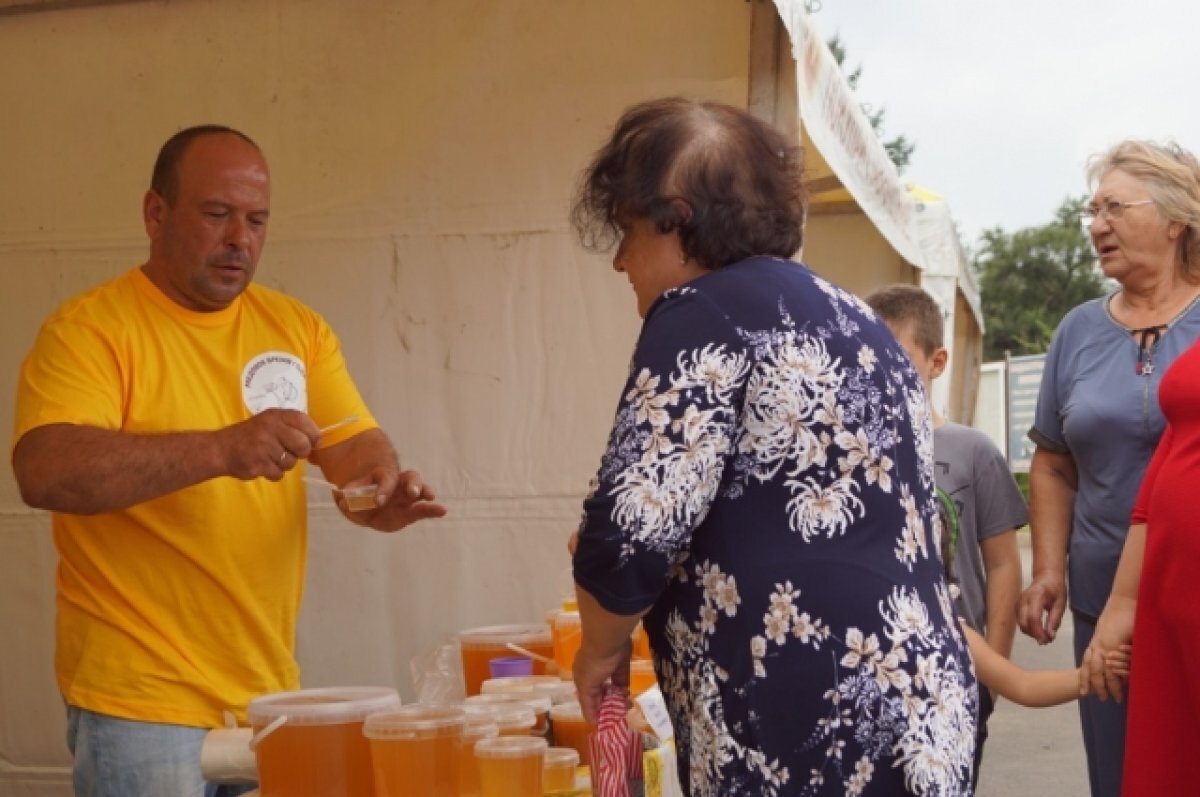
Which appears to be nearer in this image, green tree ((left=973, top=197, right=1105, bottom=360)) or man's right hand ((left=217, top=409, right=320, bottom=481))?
man's right hand ((left=217, top=409, right=320, bottom=481))

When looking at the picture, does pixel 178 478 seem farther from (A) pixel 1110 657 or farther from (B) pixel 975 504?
(B) pixel 975 504

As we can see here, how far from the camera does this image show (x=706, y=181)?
5.86 feet

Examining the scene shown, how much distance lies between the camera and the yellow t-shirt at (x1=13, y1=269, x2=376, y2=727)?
2.55 metres

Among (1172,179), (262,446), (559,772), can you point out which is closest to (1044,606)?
(1172,179)

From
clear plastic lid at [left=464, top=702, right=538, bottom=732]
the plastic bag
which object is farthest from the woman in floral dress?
the plastic bag

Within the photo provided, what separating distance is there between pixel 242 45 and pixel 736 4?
4.68 ft

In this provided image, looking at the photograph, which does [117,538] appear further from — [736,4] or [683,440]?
[736,4]

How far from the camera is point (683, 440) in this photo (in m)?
1.65

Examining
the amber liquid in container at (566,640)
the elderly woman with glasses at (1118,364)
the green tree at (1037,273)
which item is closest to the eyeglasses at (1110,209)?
the elderly woman with glasses at (1118,364)

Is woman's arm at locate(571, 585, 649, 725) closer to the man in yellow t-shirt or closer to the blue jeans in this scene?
the man in yellow t-shirt

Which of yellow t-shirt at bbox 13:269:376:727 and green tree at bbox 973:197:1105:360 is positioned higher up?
green tree at bbox 973:197:1105:360

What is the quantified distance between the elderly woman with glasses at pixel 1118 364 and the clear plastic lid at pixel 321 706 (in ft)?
5.53

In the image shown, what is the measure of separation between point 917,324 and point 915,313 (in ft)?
0.12

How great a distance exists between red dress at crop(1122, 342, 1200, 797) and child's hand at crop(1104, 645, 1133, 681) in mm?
81
